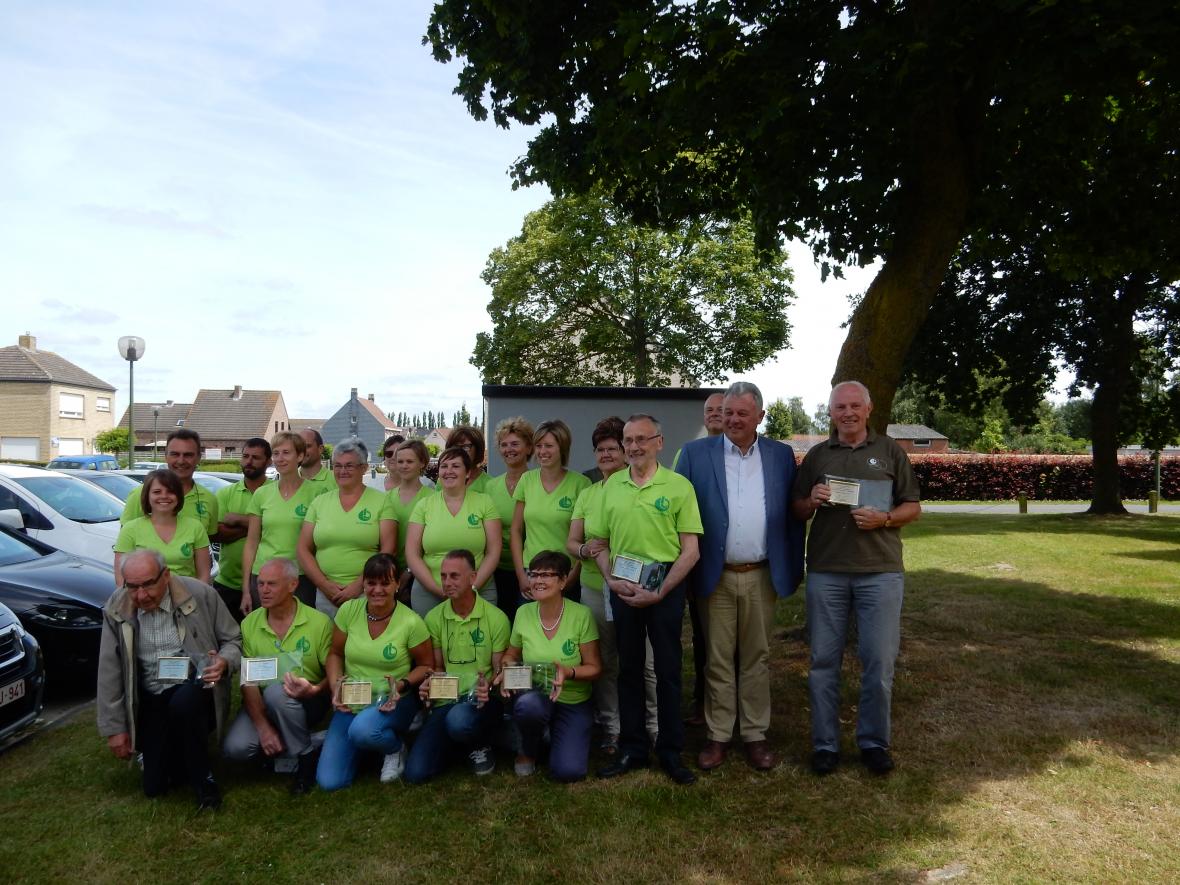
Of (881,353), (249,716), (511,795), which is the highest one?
(881,353)

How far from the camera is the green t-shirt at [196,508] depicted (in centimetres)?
529

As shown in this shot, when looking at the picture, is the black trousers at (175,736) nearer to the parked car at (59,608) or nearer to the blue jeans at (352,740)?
the blue jeans at (352,740)

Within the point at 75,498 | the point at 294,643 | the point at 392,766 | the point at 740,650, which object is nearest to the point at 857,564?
the point at 740,650

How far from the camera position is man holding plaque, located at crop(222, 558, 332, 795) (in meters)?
4.68

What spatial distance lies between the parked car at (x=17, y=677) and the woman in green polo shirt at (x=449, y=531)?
238 cm

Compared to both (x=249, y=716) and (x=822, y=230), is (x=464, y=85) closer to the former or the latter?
(x=822, y=230)

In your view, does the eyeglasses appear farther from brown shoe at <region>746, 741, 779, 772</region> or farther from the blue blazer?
brown shoe at <region>746, 741, 779, 772</region>

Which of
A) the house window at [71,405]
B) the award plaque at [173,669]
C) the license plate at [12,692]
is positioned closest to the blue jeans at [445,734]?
the award plaque at [173,669]

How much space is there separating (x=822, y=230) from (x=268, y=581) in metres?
6.18

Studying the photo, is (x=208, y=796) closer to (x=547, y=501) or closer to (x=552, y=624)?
(x=552, y=624)

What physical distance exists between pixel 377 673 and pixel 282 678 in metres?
0.52

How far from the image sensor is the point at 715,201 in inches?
364

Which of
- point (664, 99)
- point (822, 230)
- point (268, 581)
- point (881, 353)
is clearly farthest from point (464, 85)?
point (268, 581)

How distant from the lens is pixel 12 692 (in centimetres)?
513
